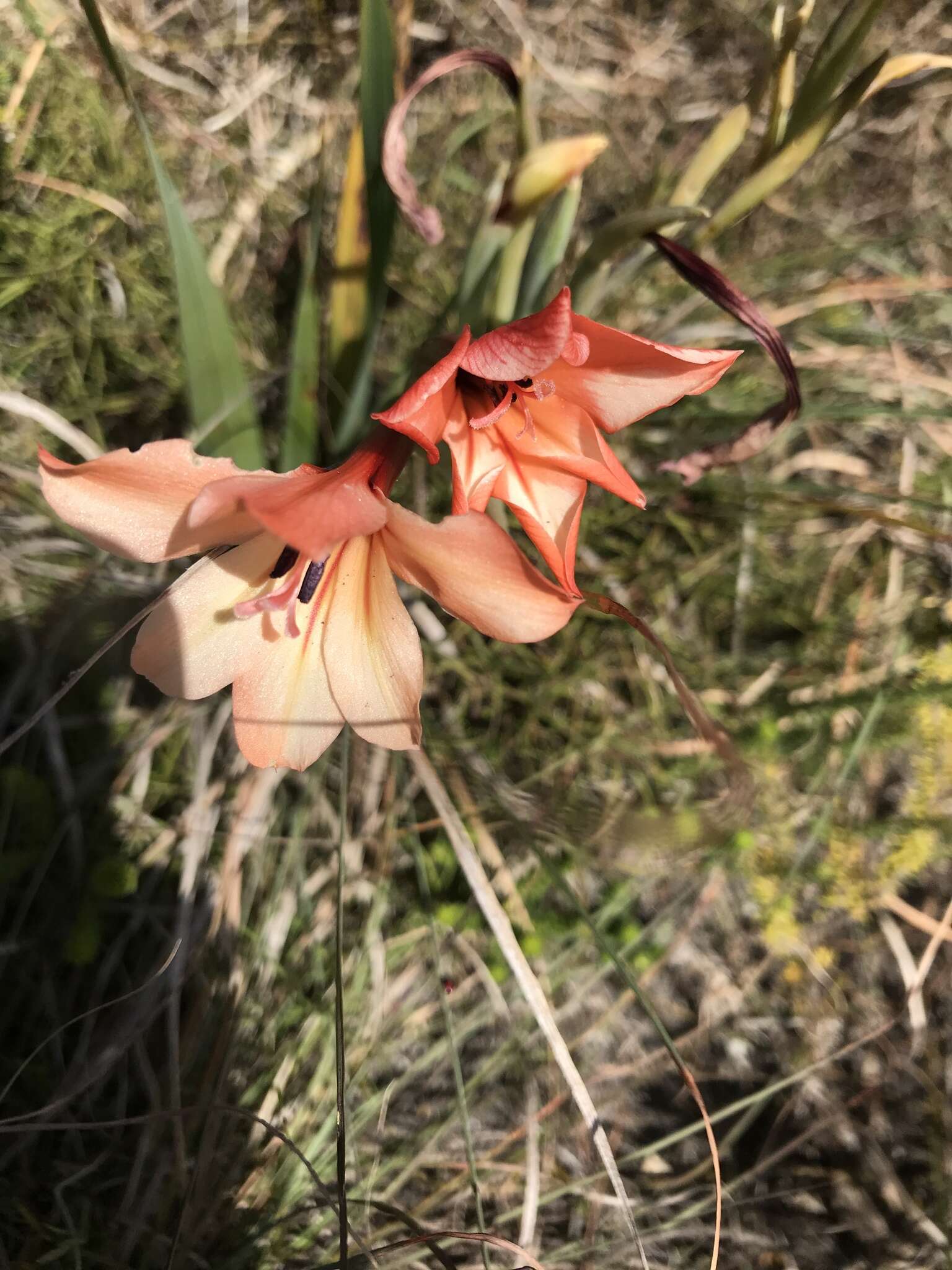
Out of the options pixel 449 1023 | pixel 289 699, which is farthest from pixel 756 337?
pixel 449 1023

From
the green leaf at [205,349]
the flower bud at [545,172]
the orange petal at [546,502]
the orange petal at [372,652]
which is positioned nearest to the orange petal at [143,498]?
the orange petal at [372,652]

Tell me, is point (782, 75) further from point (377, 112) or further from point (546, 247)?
point (377, 112)

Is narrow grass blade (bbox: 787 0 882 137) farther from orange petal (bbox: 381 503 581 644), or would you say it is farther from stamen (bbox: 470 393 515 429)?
orange petal (bbox: 381 503 581 644)

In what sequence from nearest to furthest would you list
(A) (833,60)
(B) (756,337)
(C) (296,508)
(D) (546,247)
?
(C) (296,508), (A) (833,60), (B) (756,337), (D) (546,247)

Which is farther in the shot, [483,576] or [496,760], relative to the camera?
[496,760]

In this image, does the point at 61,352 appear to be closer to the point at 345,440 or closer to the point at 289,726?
the point at 345,440

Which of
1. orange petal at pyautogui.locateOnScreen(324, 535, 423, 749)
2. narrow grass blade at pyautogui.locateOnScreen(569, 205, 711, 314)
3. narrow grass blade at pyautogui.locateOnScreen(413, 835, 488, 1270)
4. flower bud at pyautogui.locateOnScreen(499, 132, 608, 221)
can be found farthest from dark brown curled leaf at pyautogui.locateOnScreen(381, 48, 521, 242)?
narrow grass blade at pyautogui.locateOnScreen(413, 835, 488, 1270)

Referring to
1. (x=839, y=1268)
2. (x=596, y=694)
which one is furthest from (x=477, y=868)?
(x=839, y=1268)
